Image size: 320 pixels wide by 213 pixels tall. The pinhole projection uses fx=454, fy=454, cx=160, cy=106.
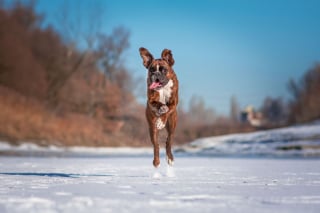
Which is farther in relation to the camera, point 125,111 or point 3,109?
point 125,111

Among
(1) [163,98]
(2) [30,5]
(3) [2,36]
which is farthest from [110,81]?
(1) [163,98]

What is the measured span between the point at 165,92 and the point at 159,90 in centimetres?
12

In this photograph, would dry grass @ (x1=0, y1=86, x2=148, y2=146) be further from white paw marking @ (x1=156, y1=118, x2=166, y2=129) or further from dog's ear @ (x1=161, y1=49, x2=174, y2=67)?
dog's ear @ (x1=161, y1=49, x2=174, y2=67)

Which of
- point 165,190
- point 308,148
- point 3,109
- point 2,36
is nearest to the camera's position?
point 165,190

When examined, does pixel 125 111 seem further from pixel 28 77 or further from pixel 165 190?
pixel 165 190

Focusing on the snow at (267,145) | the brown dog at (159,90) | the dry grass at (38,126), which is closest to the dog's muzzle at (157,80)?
the brown dog at (159,90)

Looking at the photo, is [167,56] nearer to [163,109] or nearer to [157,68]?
[157,68]

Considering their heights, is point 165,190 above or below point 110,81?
below

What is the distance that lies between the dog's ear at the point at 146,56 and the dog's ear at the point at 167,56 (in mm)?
187

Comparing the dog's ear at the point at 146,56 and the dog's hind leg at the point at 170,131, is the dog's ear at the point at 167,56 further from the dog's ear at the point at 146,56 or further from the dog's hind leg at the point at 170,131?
the dog's hind leg at the point at 170,131

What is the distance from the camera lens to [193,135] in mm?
43375

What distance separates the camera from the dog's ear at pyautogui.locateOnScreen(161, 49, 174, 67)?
21.4ft

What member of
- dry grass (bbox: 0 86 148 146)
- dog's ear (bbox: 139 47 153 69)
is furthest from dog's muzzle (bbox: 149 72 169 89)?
dry grass (bbox: 0 86 148 146)

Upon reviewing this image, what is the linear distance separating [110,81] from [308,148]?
1295 inches
